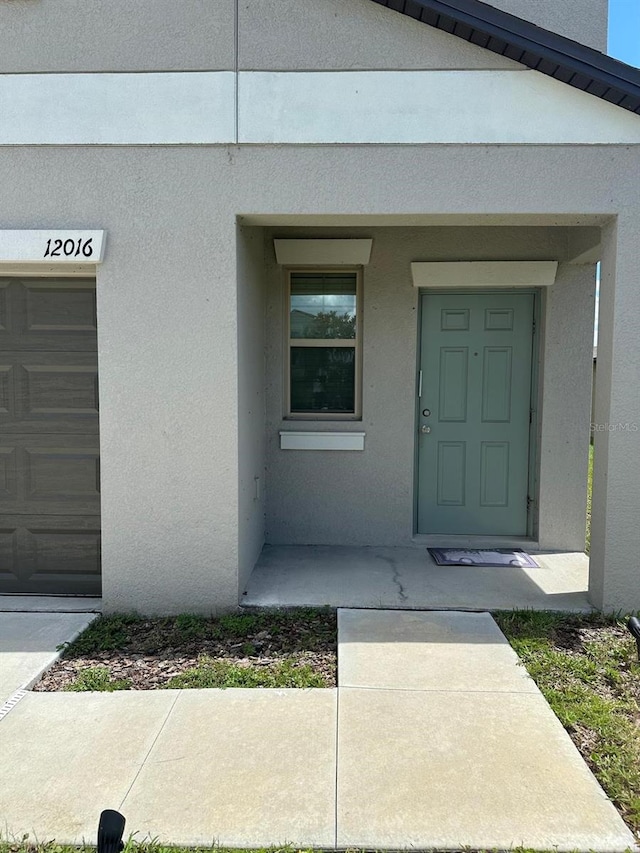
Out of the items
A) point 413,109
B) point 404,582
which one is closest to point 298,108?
point 413,109

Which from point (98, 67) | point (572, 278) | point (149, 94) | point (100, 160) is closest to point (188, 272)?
point (100, 160)

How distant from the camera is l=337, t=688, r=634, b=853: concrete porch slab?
7.60ft

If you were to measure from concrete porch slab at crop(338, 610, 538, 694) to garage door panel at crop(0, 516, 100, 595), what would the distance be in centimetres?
201

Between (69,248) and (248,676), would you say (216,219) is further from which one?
(248,676)

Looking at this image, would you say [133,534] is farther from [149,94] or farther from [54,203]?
[149,94]

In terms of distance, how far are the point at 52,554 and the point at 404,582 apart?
2799mm

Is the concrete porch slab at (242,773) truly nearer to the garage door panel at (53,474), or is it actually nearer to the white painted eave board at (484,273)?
the garage door panel at (53,474)

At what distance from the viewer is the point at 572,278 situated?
5656 mm

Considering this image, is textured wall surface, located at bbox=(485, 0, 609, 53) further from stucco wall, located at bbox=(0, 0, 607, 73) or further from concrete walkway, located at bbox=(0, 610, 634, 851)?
concrete walkway, located at bbox=(0, 610, 634, 851)

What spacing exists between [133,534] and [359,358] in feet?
8.92

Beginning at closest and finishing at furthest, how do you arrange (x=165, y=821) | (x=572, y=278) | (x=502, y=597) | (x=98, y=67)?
(x=165, y=821), (x=98, y=67), (x=502, y=597), (x=572, y=278)

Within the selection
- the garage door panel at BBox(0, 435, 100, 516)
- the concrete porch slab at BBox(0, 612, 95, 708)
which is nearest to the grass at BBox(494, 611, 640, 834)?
the concrete porch slab at BBox(0, 612, 95, 708)

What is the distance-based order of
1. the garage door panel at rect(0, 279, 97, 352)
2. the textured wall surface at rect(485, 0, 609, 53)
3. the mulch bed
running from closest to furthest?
the mulch bed < the garage door panel at rect(0, 279, 97, 352) < the textured wall surface at rect(485, 0, 609, 53)

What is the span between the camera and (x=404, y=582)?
16.0ft
